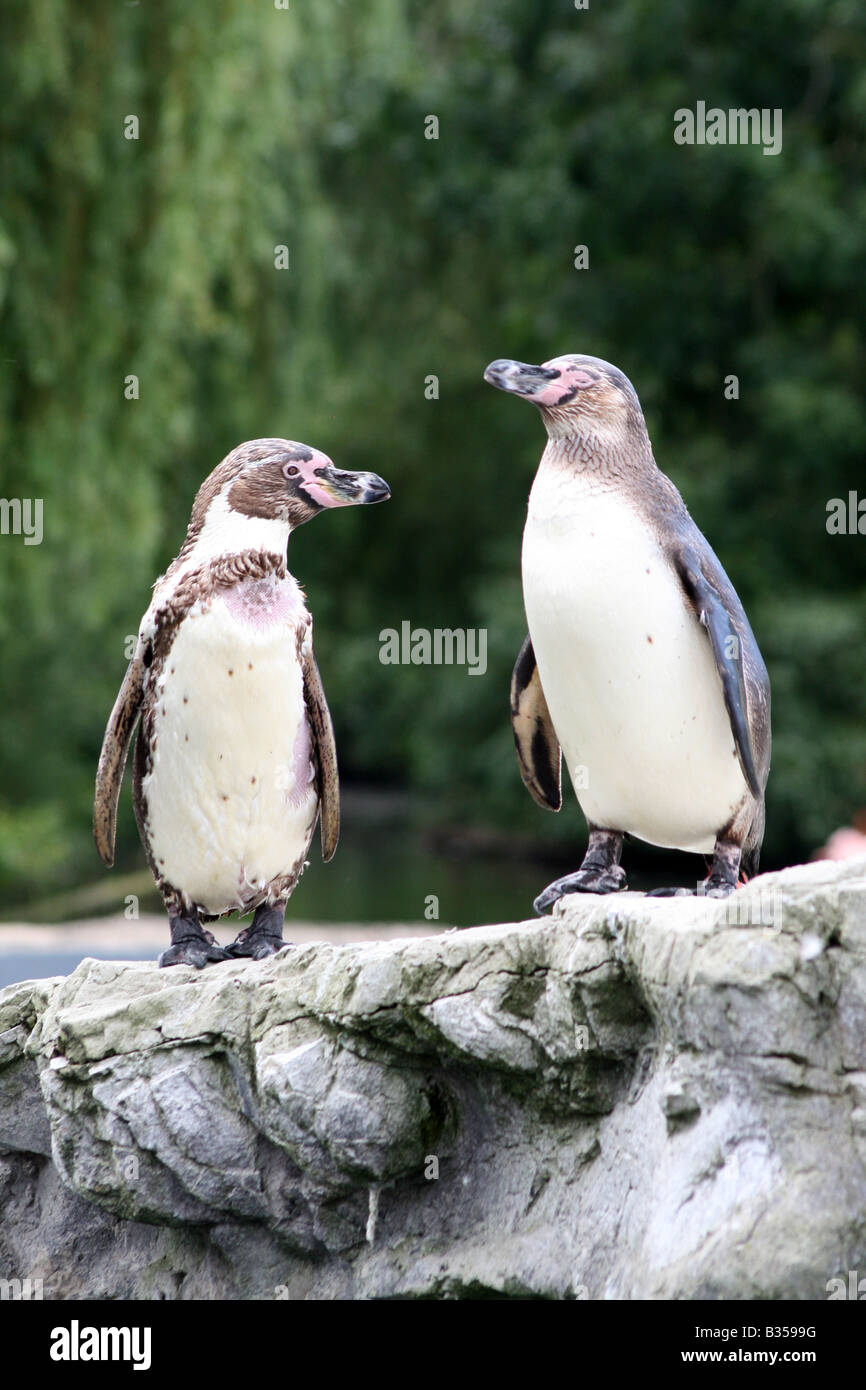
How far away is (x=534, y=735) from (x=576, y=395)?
75 cm

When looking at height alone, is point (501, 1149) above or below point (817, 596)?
below

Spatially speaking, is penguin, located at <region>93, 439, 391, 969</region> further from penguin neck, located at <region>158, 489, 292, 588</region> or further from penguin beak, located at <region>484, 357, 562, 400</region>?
penguin beak, located at <region>484, 357, 562, 400</region>

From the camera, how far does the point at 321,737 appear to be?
10.6 ft

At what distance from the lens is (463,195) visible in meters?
13.1

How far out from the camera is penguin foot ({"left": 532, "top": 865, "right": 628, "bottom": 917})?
9.96ft

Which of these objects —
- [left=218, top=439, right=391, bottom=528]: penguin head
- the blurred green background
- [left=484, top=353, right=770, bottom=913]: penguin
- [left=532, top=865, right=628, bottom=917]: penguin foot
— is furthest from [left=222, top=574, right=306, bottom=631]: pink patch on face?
the blurred green background

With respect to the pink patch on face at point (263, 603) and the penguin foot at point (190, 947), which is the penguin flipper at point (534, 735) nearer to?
the pink patch on face at point (263, 603)

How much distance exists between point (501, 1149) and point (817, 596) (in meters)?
8.50

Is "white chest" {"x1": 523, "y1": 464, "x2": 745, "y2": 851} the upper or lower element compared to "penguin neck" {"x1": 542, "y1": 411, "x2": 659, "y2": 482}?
lower

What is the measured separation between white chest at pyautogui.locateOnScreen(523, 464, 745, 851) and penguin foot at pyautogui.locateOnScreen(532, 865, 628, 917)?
13 centimetres

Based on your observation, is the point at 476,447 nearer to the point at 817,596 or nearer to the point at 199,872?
the point at 817,596

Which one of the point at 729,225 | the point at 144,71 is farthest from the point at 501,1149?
the point at 729,225

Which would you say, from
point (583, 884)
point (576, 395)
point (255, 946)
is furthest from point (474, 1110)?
point (576, 395)

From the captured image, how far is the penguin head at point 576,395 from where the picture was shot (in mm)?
3064
